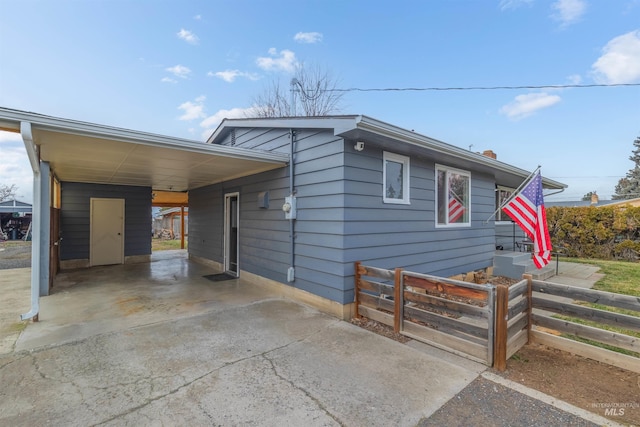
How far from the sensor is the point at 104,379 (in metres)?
2.46

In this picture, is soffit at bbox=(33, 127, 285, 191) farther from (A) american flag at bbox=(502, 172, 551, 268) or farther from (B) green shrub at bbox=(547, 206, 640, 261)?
(B) green shrub at bbox=(547, 206, 640, 261)

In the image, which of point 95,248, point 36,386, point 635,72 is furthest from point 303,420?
point 635,72

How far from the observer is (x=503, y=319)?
2664mm

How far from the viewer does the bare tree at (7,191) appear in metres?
24.1

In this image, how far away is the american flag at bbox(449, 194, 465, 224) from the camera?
617 cm

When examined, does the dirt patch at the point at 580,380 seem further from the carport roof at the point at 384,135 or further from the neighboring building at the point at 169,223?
the neighboring building at the point at 169,223

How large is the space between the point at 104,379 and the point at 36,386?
1.56ft

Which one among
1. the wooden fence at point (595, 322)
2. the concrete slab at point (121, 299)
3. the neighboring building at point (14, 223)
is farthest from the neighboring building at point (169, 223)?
the wooden fence at point (595, 322)

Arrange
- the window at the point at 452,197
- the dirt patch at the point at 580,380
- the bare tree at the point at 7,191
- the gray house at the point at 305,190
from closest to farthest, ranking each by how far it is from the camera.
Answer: the dirt patch at the point at 580,380
the gray house at the point at 305,190
the window at the point at 452,197
the bare tree at the point at 7,191

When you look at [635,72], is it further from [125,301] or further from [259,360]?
[125,301]

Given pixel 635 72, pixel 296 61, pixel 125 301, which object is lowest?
pixel 125 301

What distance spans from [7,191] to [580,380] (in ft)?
116

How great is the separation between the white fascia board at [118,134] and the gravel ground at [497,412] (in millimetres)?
3922

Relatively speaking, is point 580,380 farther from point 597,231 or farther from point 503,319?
point 597,231
